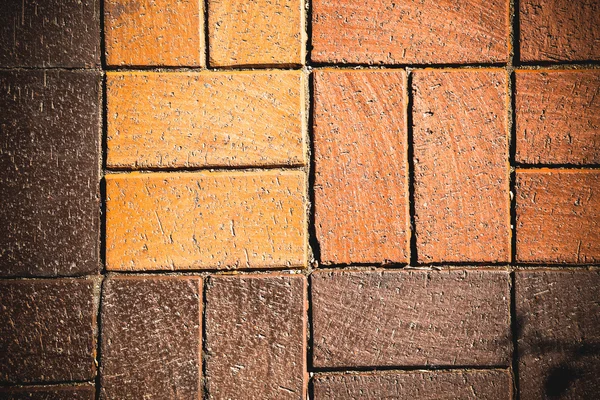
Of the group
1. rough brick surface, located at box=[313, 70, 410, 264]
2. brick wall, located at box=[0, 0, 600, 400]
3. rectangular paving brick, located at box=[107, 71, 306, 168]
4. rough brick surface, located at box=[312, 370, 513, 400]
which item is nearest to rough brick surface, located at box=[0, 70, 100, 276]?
brick wall, located at box=[0, 0, 600, 400]

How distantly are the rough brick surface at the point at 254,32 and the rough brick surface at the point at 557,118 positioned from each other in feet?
2.65

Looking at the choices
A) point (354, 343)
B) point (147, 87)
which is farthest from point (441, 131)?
point (147, 87)

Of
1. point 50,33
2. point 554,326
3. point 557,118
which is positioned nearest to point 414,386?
point 554,326

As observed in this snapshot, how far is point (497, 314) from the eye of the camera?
1.44 metres

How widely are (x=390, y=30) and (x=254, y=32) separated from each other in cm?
48

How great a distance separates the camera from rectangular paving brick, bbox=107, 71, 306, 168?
56.4 inches

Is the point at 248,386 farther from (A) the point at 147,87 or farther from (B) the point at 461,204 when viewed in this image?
(A) the point at 147,87

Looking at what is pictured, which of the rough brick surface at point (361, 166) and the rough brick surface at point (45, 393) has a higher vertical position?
the rough brick surface at point (361, 166)

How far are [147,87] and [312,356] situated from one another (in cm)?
110

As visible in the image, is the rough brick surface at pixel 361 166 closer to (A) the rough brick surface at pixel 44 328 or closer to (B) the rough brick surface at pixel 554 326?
(B) the rough brick surface at pixel 554 326

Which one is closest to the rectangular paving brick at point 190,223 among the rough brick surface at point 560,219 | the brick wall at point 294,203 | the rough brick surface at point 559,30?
the brick wall at point 294,203

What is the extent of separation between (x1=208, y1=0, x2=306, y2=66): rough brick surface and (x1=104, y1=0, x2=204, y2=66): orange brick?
0.22ft

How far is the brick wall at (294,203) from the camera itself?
1.42 meters

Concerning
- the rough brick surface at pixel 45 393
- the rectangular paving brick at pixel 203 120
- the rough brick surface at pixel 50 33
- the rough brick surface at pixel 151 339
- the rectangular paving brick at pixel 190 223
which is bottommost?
the rough brick surface at pixel 45 393
